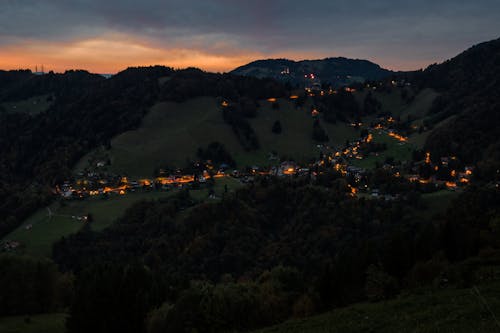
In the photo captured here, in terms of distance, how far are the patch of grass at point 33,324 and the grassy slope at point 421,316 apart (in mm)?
40365

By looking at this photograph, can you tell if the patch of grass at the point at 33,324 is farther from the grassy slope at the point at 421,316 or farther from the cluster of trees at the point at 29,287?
the grassy slope at the point at 421,316

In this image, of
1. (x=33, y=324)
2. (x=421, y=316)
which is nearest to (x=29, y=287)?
(x=33, y=324)

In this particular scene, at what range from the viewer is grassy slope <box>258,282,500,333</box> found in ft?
95.6

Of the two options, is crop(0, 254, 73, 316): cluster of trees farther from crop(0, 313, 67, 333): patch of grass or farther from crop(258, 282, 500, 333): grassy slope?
crop(258, 282, 500, 333): grassy slope

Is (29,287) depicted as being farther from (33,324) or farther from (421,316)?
(421,316)

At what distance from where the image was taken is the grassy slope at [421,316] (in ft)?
95.6

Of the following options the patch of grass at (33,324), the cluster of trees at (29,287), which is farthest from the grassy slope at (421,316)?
the cluster of trees at (29,287)

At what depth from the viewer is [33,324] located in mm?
65875

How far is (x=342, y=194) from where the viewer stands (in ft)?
645

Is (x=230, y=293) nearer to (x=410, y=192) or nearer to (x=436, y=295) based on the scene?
(x=436, y=295)

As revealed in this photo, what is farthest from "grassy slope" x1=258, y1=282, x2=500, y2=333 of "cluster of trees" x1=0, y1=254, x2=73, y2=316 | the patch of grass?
"cluster of trees" x1=0, y1=254, x2=73, y2=316

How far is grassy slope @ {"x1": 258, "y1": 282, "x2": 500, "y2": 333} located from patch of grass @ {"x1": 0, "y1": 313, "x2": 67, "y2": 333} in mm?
40365

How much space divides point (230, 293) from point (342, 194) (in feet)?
492

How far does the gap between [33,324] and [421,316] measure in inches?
2342
